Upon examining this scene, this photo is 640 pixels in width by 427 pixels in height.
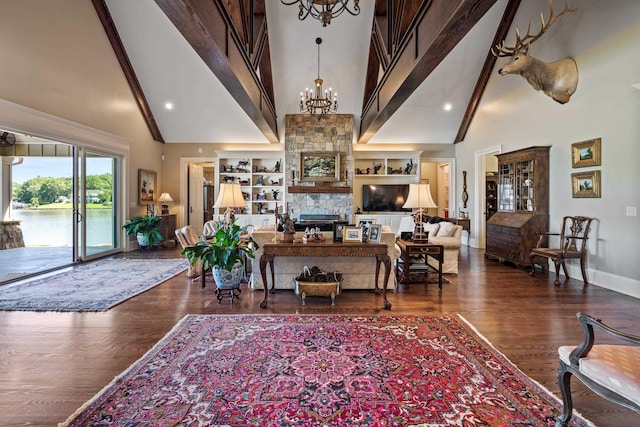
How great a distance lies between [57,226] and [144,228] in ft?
7.89

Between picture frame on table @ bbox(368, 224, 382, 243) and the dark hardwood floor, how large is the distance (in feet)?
2.51

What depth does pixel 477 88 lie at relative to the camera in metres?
7.26

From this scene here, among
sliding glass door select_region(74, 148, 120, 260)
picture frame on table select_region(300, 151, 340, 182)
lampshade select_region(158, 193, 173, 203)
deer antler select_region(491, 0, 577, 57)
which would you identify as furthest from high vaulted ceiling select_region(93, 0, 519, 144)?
sliding glass door select_region(74, 148, 120, 260)

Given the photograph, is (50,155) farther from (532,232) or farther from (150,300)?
(532,232)

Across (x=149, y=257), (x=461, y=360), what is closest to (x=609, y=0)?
(x=461, y=360)

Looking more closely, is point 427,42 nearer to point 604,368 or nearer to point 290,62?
point 604,368

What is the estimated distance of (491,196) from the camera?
8.53m

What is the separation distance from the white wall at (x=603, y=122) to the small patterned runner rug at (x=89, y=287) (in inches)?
257

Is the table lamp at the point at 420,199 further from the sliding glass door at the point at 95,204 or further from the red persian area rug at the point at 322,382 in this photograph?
the sliding glass door at the point at 95,204

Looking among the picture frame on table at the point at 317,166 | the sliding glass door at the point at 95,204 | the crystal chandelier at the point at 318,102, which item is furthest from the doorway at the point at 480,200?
the sliding glass door at the point at 95,204

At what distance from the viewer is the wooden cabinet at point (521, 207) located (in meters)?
5.38

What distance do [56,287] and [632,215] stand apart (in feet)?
25.7

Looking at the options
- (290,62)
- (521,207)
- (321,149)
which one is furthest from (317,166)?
(521,207)

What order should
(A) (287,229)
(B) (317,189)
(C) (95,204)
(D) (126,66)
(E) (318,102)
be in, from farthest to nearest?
1. (B) (317,189)
2. (E) (318,102)
3. (D) (126,66)
4. (C) (95,204)
5. (A) (287,229)
